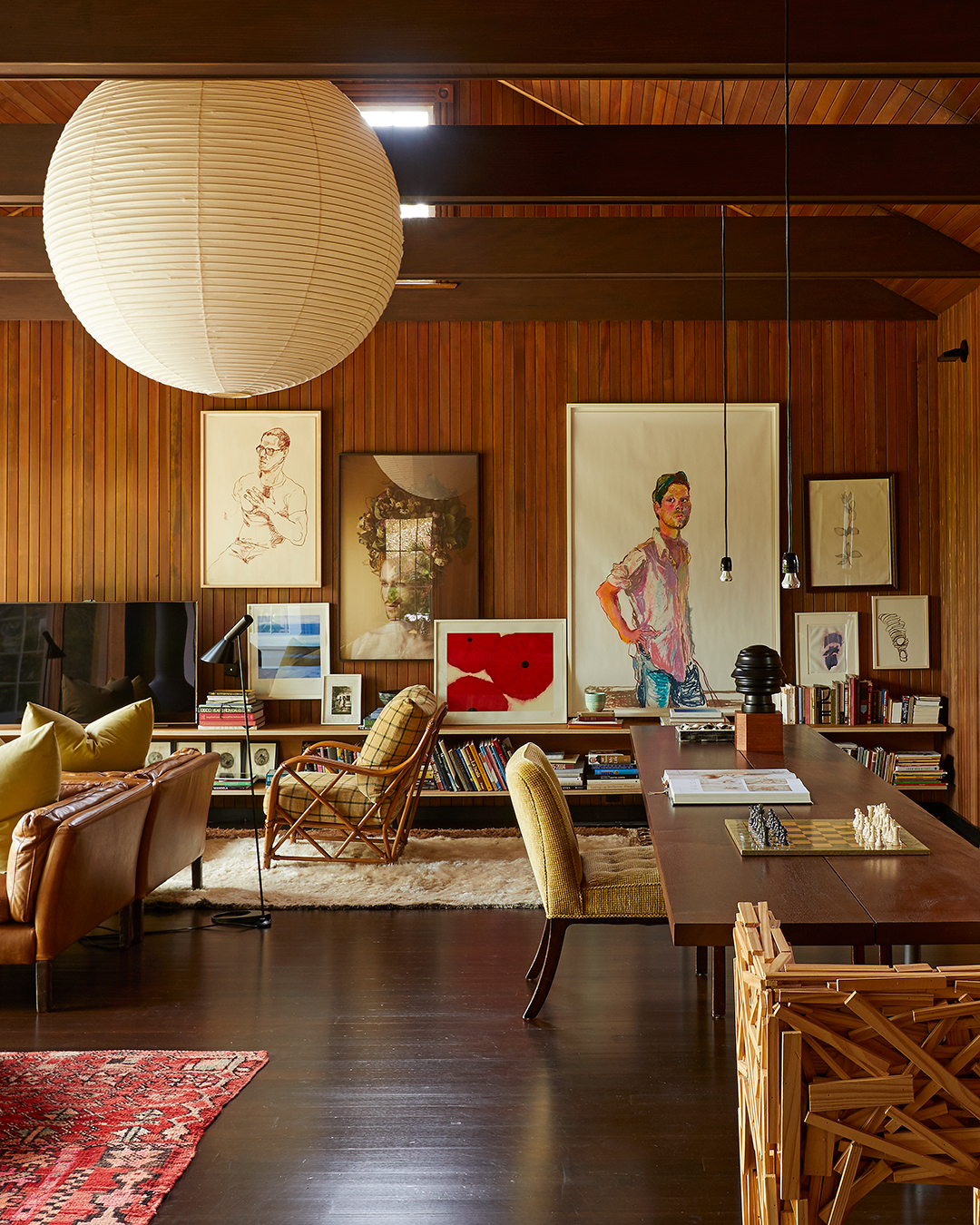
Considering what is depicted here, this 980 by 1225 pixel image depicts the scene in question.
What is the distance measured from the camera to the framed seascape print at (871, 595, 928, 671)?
6.39 m

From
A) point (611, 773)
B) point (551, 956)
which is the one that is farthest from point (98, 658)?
point (551, 956)

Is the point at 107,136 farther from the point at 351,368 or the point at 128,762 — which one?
the point at 351,368

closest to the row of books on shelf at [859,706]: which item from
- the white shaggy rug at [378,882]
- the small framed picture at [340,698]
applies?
the white shaggy rug at [378,882]

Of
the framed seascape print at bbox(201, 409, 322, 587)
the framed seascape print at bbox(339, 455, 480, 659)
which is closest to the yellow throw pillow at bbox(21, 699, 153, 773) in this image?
the framed seascape print at bbox(201, 409, 322, 587)

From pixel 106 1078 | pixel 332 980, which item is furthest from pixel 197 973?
pixel 106 1078

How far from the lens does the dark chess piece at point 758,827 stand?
8.11 ft

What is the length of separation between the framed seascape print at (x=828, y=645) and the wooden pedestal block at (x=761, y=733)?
268cm

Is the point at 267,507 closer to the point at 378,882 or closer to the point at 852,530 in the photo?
the point at 378,882

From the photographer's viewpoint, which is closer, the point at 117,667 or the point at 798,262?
the point at 798,262

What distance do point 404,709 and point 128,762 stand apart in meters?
1.38

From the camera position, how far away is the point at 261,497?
6504mm

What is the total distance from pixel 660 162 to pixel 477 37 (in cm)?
137

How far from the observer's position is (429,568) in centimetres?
646

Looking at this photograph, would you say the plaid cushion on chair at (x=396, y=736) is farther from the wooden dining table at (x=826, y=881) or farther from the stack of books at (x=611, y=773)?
the wooden dining table at (x=826, y=881)
